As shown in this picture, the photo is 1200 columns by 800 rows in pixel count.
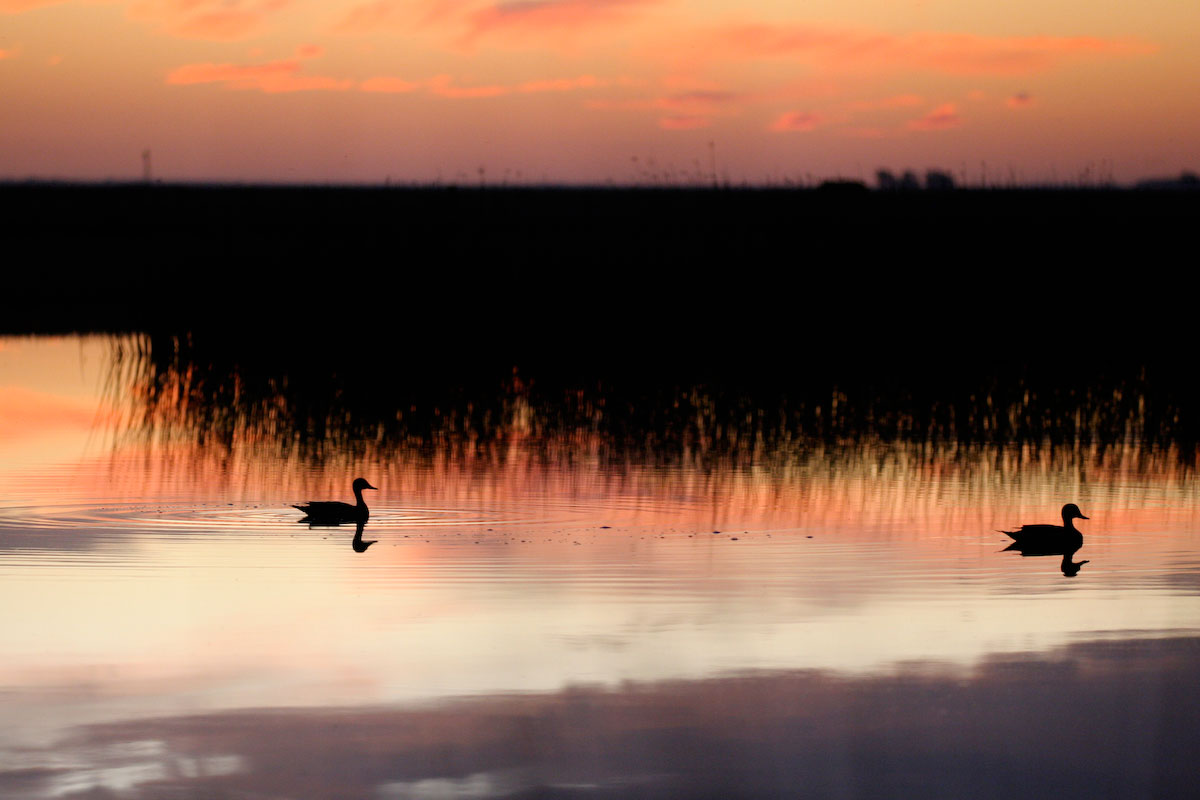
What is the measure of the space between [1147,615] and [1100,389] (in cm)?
910

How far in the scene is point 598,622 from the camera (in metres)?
8.51

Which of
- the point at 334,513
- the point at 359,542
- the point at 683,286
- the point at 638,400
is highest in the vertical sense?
the point at 683,286

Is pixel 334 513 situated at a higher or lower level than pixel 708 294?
lower

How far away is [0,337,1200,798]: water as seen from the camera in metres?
6.43

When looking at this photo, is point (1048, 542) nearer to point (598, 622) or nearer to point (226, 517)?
point (598, 622)

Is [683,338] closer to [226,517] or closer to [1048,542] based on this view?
[226,517]

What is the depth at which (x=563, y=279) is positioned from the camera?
26.4 metres

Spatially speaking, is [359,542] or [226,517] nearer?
[359,542]

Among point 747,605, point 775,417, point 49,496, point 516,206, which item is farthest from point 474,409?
point 516,206

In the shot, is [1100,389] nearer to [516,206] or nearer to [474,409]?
[474,409]

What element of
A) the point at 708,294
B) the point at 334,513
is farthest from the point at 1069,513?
the point at 708,294

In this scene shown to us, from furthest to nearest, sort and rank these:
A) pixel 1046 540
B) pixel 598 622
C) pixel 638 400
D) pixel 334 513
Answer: pixel 638 400 < pixel 334 513 < pixel 1046 540 < pixel 598 622

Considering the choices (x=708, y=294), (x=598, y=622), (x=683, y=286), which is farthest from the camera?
(x=683, y=286)

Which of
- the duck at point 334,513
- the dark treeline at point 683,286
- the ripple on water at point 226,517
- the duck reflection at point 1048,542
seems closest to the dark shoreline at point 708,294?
the dark treeline at point 683,286
